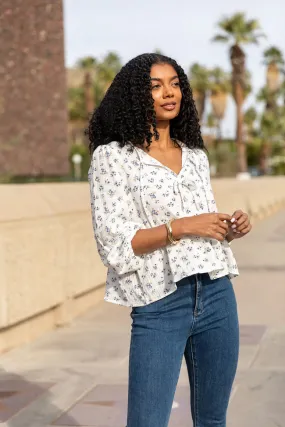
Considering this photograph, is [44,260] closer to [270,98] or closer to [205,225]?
[205,225]

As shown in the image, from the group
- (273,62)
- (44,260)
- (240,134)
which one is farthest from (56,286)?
(273,62)

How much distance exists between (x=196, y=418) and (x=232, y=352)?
0.31 m

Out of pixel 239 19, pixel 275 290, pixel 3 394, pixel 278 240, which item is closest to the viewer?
pixel 3 394

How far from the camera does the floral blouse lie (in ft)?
10.2

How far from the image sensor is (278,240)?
18.0m

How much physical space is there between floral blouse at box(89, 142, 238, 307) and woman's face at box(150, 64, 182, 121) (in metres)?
0.20

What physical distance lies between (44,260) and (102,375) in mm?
1568

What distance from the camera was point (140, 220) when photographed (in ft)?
10.5

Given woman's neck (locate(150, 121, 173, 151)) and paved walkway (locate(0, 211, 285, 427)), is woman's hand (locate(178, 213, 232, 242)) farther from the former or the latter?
paved walkway (locate(0, 211, 285, 427))

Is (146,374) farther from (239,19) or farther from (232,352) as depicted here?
(239,19)

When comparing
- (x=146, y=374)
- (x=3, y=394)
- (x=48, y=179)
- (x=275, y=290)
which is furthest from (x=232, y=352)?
(x=48, y=179)

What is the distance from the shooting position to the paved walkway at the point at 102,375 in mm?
5172

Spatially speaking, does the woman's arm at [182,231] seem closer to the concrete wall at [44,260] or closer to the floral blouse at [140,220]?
the floral blouse at [140,220]

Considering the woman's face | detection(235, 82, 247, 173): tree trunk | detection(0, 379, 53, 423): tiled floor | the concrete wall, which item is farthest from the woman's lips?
detection(235, 82, 247, 173): tree trunk
